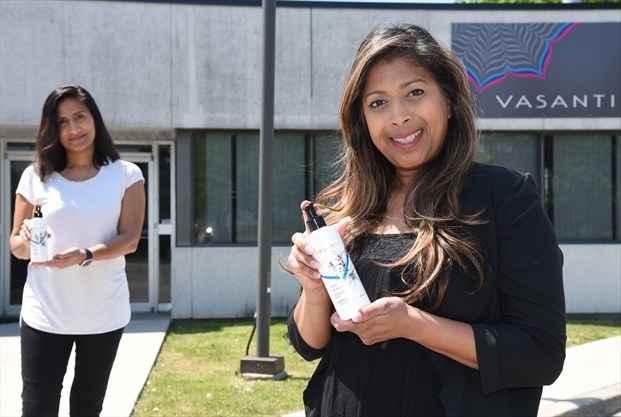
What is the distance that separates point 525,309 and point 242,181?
8.68 m

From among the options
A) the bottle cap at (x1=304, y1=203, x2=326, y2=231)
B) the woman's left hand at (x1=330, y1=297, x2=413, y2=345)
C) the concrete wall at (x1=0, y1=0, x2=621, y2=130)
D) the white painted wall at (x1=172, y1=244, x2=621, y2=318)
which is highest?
the concrete wall at (x1=0, y1=0, x2=621, y2=130)

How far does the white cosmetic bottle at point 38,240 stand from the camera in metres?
3.29

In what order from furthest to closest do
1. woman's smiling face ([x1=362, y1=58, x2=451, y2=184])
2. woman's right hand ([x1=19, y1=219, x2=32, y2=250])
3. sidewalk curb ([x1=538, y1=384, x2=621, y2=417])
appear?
sidewalk curb ([x1=538, y1=384, x2=621, y2=417]), woman's right hand ([x1=19, y1=219, x2=32, y2=250]), woman's smiling face ([x1=362, y1=58, x2=451, y2=184])

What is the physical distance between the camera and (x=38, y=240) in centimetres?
331

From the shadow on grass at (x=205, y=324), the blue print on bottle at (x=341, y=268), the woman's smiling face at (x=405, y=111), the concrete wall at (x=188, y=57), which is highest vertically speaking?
the concrete wall at (x=188, y=57)

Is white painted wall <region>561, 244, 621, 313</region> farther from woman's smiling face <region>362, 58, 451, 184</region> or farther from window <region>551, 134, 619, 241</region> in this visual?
woman's smiling face <region>362, 58, 451, 184</region>

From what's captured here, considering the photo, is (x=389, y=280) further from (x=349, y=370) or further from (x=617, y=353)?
(x=617, y=353)

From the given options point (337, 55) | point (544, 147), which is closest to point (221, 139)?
point (337, 55)

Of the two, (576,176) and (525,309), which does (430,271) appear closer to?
(525,309)

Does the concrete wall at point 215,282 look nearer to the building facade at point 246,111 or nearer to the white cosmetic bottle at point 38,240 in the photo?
the building facade at point 246,111

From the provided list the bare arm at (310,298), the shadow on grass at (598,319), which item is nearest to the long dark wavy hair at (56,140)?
the bare arm at (310,298)

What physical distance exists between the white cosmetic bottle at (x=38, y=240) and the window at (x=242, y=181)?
6667 mm

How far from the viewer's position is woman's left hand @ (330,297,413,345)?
5.47 ft

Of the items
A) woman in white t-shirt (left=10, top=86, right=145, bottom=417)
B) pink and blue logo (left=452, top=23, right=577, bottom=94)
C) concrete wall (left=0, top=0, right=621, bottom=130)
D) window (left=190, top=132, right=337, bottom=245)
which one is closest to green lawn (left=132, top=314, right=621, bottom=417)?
window (left=190, top=132, right=337, bottom=245)
